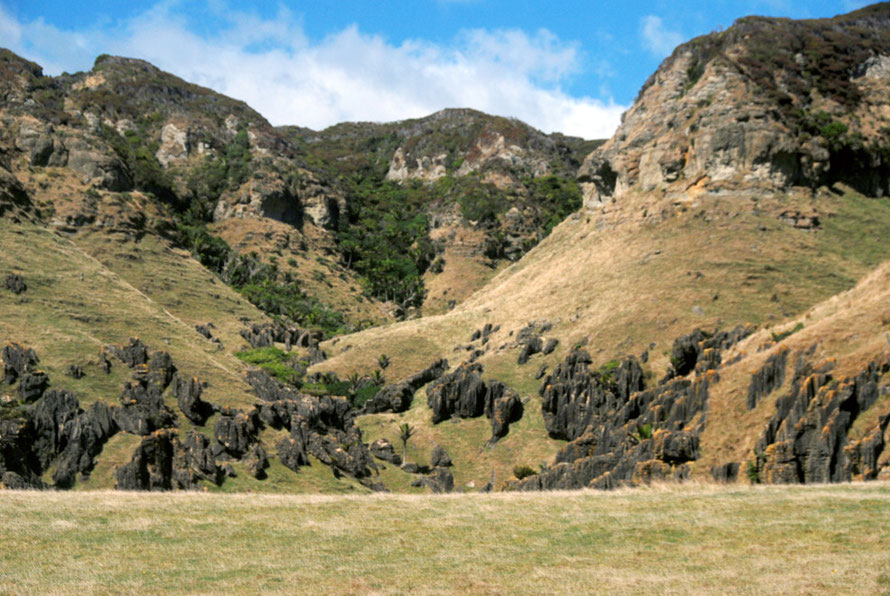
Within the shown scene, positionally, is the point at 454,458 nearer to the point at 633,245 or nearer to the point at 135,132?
the point at 633,245

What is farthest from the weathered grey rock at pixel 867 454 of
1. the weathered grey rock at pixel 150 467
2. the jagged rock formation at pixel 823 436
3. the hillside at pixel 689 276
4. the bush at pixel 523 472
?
the weathered grey rock at pixel 150 467

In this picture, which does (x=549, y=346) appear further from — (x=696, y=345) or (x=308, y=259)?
(x=308, y=259)

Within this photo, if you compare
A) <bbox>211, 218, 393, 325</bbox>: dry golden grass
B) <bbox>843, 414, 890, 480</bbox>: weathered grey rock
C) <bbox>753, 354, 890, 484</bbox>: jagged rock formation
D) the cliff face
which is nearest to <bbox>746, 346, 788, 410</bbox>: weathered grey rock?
<bbox>753, 354, 890, 484</bbox>: jagged rock formation

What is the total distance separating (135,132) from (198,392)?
120 metres

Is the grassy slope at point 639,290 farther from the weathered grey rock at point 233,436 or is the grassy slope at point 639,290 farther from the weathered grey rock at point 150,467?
the weathered grey rock at point 150,467

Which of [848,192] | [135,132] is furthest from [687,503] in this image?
[135,132]

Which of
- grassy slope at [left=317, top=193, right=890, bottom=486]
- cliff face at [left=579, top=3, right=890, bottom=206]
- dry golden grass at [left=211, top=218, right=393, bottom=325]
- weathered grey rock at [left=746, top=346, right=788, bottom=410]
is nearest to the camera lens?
weathered grey rock at [left=746, top=346, right=788, bottom=410]

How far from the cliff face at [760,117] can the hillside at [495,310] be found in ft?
1.06

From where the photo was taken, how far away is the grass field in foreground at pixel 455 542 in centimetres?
1562

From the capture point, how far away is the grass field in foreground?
15625 mm

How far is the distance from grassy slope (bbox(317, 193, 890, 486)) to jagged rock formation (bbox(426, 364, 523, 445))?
1163mm

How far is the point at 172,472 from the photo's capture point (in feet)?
151

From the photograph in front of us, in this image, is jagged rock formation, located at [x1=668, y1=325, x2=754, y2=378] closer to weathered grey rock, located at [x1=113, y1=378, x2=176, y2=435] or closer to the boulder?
the boulder

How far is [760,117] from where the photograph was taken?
8700 cm
